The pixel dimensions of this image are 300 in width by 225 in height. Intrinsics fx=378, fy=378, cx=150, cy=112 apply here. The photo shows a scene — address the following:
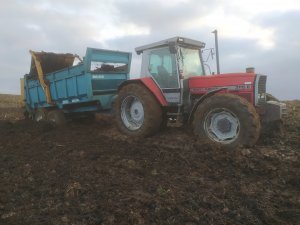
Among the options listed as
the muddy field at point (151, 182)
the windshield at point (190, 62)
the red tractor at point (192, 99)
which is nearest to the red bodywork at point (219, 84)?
the red tractor at point (192, 99)

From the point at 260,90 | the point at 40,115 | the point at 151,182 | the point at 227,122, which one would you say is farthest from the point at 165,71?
the point at 40,115

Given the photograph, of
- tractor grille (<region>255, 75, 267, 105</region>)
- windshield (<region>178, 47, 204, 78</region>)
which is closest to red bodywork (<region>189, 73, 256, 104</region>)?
tractor grille (<region>255, 75, 267, 105</region>)

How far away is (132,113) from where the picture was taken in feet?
30.2

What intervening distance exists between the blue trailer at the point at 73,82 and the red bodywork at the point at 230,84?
325 centimetres

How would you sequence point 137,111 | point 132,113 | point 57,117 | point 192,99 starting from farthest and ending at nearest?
point 57,117 < point 132,113 < point 137,111 < point 192,99

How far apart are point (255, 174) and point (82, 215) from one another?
297 cm

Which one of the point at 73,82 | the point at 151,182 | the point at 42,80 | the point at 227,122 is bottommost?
the point at 151,182

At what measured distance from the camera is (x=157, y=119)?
8.48 metres

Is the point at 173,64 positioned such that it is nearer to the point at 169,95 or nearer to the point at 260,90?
the point at 169,95

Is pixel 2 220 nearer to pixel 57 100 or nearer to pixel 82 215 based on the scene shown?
pixel 82 215

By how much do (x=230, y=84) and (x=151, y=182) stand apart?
3.09 metres

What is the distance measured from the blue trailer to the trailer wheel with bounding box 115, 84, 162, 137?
1.41 meters

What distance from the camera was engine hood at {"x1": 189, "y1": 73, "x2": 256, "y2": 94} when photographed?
760 centimetres

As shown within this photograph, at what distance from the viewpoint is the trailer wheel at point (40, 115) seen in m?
12.4
